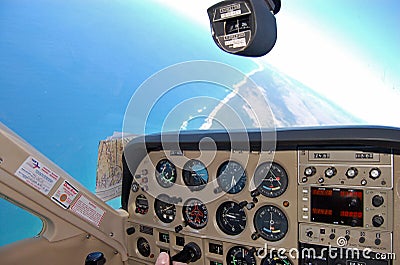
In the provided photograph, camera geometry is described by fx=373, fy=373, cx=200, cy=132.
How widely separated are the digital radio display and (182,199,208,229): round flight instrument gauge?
0.72m

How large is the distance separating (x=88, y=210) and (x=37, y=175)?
489 millimetres

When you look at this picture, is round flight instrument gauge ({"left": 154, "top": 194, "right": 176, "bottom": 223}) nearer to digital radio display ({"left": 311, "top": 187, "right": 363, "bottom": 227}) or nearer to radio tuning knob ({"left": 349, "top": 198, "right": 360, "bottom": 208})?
digital radio display ({"left": 311, "top": 187, "right": 363, "bottom": 227})

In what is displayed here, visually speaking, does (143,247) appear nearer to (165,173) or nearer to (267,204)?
(165,173)

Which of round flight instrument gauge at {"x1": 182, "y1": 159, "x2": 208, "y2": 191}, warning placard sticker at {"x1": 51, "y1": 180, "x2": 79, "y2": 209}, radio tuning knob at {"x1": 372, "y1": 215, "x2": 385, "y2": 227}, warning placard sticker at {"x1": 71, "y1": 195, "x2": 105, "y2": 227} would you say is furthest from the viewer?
round flight instrument gauge at {"x1": 182, "y1": 159, "x2": 208, "y2": 191}

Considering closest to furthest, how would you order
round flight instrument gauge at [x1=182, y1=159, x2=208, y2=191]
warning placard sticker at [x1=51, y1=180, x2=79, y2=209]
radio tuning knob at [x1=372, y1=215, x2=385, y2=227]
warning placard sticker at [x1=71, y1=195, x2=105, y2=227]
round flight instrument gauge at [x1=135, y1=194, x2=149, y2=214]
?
1. radio tuning knob at [x1=372, y1=215, x2=385, y2=227]
2. warning placard sticker at [x1=51, y1=180, x2=79, y2=209]
3. warning placard sticker at [x1=71, y1=195, x2=105, y2=227]
4. round flight instrument gauge at [x1=182, y1=159, x2=208, y2=191]
5. round flight instrument gauge at [x1=135, y1=194, x2=149, y2=214]

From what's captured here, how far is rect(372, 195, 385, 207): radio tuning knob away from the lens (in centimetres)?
191

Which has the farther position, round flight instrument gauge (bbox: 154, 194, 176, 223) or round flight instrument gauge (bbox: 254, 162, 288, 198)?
Answer: round flight instrument gauge (bbox: 154, 194, 176, 223)

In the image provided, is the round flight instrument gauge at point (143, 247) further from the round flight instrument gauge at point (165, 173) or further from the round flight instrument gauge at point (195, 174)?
the round flight instrument gauge at point (195, 174)

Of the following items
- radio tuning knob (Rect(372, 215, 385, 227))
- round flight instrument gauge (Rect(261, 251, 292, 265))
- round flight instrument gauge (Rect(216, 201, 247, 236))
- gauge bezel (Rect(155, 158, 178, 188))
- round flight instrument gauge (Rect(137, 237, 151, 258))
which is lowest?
round flight instrument gauge (Rect(137, 237, 151, 258))

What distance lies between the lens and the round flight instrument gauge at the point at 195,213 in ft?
8.10

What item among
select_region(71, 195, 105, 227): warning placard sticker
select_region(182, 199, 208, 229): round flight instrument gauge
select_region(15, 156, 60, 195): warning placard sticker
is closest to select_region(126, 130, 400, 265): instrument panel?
select_region(182, 199, 208, 229): round flight instrument gauge

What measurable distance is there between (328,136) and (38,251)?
1.72 meters

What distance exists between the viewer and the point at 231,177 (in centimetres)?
233
